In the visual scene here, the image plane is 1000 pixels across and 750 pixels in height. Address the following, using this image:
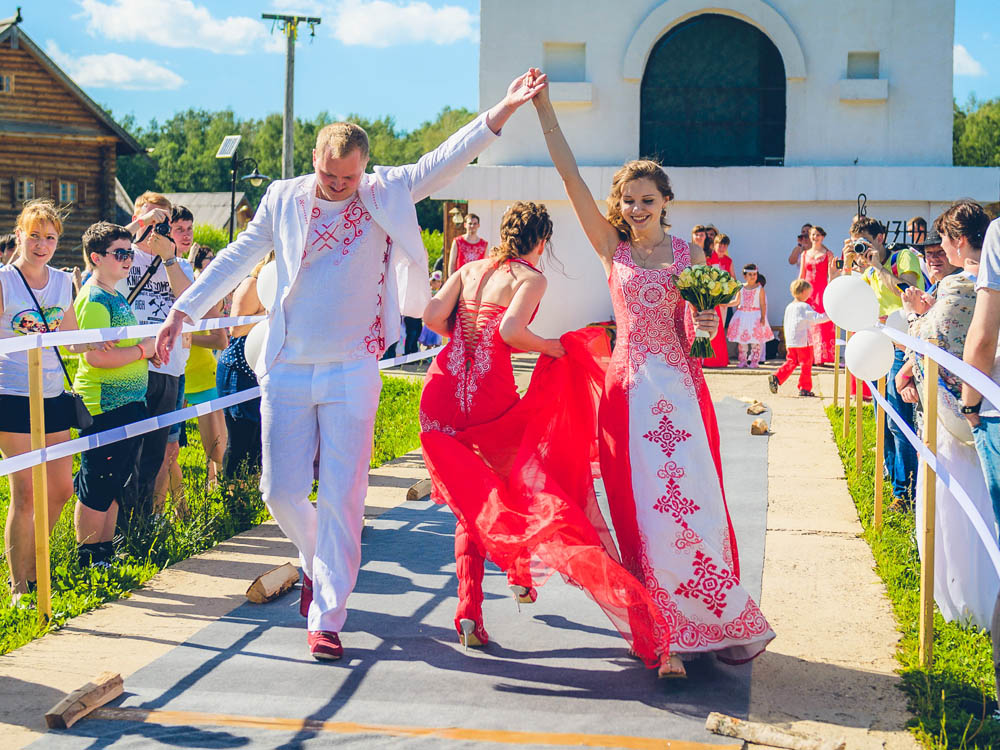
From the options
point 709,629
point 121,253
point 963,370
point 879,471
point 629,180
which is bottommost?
point 709,629

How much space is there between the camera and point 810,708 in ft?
13.8

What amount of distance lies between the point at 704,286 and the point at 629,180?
1.92ft

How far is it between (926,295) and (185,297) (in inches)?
162

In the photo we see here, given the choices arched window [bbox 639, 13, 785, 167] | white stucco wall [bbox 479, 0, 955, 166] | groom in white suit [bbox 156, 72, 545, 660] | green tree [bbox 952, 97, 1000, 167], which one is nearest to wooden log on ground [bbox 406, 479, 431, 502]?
groom in white suit [bbox 156, 72, 545, 660]

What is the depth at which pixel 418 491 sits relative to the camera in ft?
26.3

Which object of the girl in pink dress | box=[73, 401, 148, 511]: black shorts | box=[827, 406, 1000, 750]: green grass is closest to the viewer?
box=[827, 406, 1000, 750]: green grass

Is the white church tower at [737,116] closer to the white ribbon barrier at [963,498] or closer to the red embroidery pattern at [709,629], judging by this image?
the white ribbon barrier at [963,498]

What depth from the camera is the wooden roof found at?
3719 centimetres

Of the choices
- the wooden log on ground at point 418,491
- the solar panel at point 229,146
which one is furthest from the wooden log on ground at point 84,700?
the solar panel at point 229,146

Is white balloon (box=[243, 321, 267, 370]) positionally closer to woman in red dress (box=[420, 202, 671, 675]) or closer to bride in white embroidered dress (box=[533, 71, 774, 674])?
woman in red dress (box=[420, 202, 671, 675])

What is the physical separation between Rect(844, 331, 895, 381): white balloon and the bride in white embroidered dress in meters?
1.40

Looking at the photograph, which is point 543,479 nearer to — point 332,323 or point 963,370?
point 332,323

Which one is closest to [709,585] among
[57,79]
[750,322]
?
[750,322]

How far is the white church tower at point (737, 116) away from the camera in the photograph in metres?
18.0
